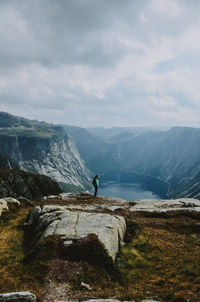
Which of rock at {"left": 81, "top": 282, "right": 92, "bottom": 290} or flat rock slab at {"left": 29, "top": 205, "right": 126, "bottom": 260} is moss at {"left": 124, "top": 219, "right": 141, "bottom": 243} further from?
rock at {"left": 81, "top": 282, "right": 92, "bottom": 290}

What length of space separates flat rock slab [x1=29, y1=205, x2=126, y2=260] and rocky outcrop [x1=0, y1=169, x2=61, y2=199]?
348 ft

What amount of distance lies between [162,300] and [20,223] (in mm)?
24172

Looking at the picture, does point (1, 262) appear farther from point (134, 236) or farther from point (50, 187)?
point (50, 187)

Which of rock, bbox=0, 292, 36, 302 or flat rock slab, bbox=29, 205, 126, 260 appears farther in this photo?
flat rock slab, bbox=29, 205, 126, 260

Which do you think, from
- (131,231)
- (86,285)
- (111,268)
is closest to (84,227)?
(111,268)

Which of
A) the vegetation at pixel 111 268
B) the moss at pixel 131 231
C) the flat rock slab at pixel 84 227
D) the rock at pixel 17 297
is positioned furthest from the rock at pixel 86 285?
the moss at pixel 131 231

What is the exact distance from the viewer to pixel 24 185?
133000mm

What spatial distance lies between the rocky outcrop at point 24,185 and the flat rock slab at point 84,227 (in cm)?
10592

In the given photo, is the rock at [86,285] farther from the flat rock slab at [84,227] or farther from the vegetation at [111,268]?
the flat rock slab at [84,227]

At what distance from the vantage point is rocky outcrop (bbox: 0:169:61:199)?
121825 millimetres

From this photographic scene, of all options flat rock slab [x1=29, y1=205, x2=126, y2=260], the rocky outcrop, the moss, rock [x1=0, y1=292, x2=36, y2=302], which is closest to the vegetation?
the moss

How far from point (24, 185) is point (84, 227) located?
404 feet

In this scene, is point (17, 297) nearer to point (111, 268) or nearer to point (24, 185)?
point (111, 268)

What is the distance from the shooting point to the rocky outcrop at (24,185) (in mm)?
121825
